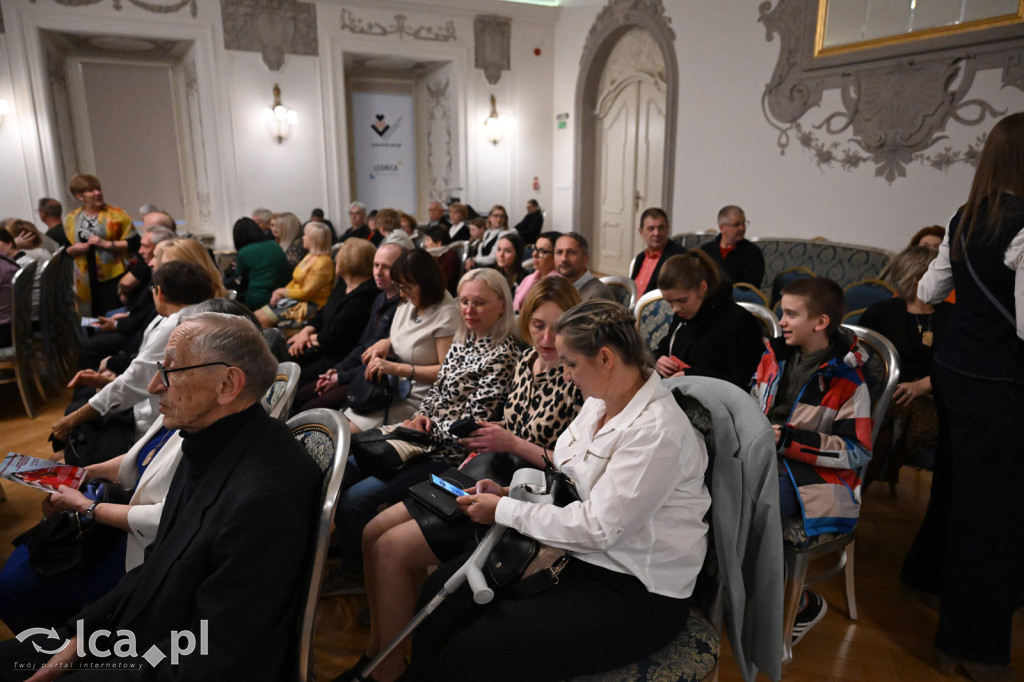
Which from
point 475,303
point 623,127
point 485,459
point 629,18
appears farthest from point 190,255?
point 623,127

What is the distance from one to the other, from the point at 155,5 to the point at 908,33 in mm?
8184

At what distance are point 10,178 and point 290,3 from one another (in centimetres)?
406

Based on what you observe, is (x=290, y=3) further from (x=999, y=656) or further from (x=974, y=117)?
(x=999, y=656)

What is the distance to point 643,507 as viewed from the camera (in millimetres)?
1375

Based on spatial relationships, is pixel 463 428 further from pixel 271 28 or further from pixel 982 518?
pixel 271 28

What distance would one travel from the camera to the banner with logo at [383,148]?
10336mm

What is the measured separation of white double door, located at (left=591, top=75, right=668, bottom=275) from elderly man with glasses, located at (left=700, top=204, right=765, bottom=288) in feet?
10.3

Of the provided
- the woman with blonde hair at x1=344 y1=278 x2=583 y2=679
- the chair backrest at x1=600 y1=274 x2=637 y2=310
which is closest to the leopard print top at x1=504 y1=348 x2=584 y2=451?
the woman with blonde hair at x1=344 y1=278 x2=583 y2=679

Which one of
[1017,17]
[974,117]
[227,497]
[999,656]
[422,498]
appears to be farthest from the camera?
[974,117]

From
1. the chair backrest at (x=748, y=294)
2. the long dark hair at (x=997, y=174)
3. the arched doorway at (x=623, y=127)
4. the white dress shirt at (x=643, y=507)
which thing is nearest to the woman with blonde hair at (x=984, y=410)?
the long dark hair at (x=997, y=174)

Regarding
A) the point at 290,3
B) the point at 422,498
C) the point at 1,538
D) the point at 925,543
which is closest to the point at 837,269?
the point at 925,543

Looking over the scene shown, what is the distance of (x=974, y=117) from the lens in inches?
184

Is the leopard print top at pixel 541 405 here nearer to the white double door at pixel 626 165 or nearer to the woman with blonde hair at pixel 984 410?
the woman with blonde hair at pixel 984 410

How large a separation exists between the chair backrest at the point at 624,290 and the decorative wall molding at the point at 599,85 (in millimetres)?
4670
